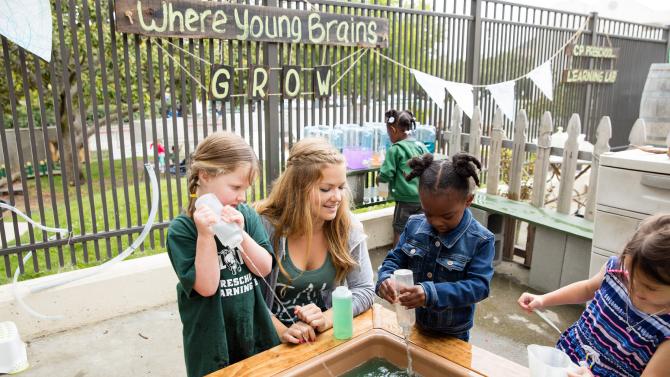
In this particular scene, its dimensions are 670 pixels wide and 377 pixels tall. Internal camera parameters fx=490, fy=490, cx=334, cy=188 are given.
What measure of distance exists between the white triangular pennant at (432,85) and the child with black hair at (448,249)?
12.8 feet

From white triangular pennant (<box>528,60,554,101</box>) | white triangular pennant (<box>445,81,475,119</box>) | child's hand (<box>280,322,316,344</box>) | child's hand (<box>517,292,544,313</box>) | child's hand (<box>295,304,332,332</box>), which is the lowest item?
child's hand (<box>280,322,316,344</box>)

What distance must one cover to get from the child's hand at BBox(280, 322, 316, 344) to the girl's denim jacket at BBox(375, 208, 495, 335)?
0.98ft

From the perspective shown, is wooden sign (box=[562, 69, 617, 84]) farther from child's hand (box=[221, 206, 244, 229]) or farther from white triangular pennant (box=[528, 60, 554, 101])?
child's hand (box=[221, 206, 244, 229])

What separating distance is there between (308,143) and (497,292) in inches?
116

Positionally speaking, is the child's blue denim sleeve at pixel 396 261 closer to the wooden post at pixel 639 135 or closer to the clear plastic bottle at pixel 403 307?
the clear plastic bottle at pixel 403 307

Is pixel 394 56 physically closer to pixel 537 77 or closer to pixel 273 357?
pixel 537 77

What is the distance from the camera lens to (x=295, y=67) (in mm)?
4715

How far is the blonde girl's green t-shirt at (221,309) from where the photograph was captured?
171cm

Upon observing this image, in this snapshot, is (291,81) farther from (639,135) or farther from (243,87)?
(639,135)

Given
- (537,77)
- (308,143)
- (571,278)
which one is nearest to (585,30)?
(537,77)

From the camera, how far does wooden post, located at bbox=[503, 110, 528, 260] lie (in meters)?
4.91

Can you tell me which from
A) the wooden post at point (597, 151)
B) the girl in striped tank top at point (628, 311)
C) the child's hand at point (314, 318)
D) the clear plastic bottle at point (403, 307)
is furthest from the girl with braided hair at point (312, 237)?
the wooden post at point (597, 151)

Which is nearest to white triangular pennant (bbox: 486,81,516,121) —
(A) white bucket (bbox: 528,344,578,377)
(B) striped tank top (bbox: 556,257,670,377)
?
(B) striped tank top (bbox: 556,257,670,377)

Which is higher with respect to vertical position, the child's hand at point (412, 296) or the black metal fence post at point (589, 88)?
the black metal fence post at point (589, 88)
